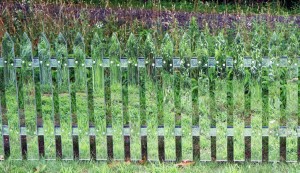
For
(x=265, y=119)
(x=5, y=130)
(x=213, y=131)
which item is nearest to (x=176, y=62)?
(x=213, y=131)

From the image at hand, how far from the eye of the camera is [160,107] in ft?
20.3

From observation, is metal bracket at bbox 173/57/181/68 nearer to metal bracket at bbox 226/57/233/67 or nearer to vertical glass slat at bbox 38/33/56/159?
metal bracket at bbox 226/57/233/67

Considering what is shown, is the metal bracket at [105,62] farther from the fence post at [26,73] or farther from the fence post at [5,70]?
the fence post at [5,70]

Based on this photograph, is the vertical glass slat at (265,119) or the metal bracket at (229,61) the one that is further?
Answer: the vertical glass slat at (265,119)

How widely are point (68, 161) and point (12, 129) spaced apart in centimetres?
54

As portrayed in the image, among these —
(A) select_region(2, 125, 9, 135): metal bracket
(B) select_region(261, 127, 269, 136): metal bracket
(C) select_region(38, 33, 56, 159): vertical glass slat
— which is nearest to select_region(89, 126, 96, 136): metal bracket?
(C) select_region(38, 33, 56, 159): vertical glass slat

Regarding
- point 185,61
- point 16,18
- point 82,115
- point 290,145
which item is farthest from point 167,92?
point 16,18

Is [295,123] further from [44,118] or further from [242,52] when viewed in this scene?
[44,118]

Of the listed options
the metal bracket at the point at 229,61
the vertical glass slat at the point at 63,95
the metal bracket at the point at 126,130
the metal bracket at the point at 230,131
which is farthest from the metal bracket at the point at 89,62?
the metal bracket at the point at 230,131

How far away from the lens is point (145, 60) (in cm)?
565

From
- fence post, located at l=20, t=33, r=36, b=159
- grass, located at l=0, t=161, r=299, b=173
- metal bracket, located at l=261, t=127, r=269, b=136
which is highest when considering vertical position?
fence post, located at l=20, t=33, r=36, b=159

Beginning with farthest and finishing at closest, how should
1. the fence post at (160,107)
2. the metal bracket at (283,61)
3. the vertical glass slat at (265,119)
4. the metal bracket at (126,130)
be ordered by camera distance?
the vertical glass slat at (265,119), the metal bracket at (126,130), the fence post at (160,107), the metal bracket at (283,61)

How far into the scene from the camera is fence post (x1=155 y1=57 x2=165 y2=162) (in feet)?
18.4

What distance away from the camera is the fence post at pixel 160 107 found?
5.60 m
